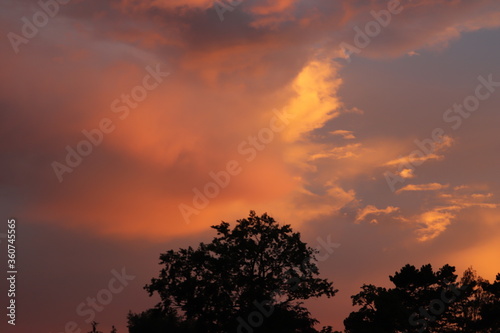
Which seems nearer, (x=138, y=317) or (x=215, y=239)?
(x=215, y=239)

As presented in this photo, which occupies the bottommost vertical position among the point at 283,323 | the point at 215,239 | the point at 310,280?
the point at 283,323

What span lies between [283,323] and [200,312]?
342 inches

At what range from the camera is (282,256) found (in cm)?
6675

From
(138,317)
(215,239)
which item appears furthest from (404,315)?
(138,317)

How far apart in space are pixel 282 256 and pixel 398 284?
23603 millimetres

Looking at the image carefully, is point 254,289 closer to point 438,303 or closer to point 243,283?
point 243,283

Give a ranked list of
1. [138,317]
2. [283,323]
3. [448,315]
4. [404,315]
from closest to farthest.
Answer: [283,323] < [404,315] < [448,315] < [138,317]

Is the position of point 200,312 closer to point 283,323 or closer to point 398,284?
point 283,323

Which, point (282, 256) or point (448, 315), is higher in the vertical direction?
point (282, 256)

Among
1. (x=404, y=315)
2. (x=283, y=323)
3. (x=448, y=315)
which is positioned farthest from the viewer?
(x=448, y=315)

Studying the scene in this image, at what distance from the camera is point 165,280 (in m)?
65.9

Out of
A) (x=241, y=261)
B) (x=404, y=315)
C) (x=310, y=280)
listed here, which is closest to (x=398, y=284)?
(x=404, y=315)

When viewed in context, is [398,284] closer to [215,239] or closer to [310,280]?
[310,280]

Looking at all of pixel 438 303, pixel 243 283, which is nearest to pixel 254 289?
pixel 243 283
